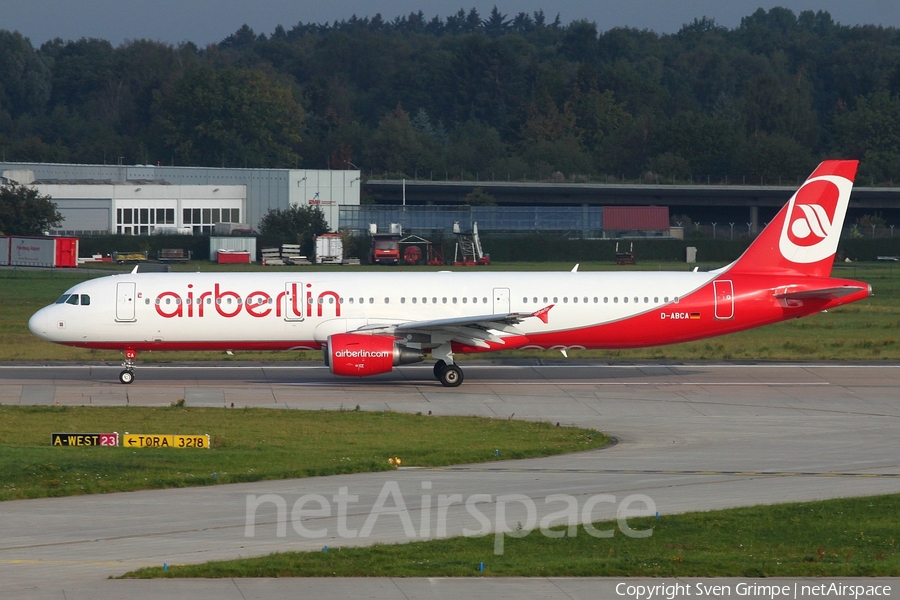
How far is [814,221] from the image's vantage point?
3478 centimetres

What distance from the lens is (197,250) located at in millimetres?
98812

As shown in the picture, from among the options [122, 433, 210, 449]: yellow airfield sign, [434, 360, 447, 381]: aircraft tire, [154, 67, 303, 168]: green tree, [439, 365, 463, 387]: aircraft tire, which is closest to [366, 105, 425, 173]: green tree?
[154, 67, 303, 168]: green tree

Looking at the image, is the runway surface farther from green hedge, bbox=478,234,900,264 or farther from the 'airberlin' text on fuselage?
green hedge, bbox=478,234,900,264

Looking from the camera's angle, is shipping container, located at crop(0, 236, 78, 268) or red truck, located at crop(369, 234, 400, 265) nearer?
shipping container, located at crop(0, 236, 78, 268)

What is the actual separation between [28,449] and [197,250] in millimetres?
78468

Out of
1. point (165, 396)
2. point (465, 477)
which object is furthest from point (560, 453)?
point (165, 396)

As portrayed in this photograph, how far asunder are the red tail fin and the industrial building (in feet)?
250

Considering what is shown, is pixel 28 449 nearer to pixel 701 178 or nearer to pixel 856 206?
pixel 856 206

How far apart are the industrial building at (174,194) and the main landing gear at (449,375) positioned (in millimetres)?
75767

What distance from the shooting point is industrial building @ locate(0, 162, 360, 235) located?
344 feet

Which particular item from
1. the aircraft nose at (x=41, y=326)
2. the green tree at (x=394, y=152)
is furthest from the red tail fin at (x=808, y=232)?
the green tree at (x=394, y=152)

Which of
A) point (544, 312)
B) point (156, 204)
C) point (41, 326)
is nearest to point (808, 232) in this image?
point (544, 312)

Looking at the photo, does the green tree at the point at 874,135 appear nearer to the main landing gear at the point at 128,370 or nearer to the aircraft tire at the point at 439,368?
the aircraft tire at the point at 439,368

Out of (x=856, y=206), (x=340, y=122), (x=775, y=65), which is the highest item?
(x=775, y=65)
